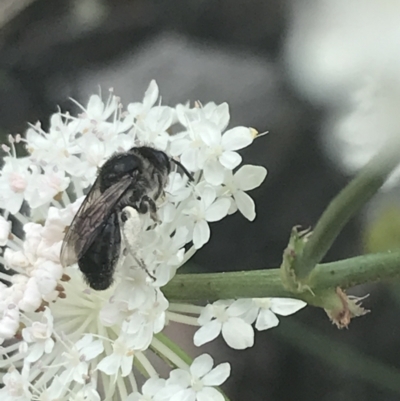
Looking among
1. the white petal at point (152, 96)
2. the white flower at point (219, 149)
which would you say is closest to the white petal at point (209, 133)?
the white flower at point (219, 149)

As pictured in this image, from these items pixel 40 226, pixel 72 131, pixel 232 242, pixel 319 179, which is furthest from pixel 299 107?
pixel 40 226

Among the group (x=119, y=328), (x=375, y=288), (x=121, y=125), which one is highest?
(x=121, y=125)

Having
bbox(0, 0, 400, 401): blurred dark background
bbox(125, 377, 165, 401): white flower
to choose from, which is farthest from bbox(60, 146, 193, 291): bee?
bbox(0, 0, 400, 401): blurred dark background

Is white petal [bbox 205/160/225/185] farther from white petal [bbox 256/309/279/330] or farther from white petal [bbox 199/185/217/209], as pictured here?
white petal [bbox 256/309/279/330]

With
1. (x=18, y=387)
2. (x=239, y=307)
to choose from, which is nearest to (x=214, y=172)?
(x=239, y=307)

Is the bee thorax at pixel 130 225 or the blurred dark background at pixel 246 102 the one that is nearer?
the bee thorax at pixel 130 225

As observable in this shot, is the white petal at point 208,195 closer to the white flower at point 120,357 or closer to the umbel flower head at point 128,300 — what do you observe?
the umbel flower head at point 128,300

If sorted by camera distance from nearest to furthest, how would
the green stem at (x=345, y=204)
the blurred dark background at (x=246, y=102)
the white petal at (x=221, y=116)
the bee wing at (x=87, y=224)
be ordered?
the green stem at (x=345, y=204), the bee wing at (x=87, y=224), the white petal at (x=221, y=116), the blurred dark background at (x=246, y=102)

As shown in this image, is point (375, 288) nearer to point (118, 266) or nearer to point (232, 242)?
point (232, 242)
